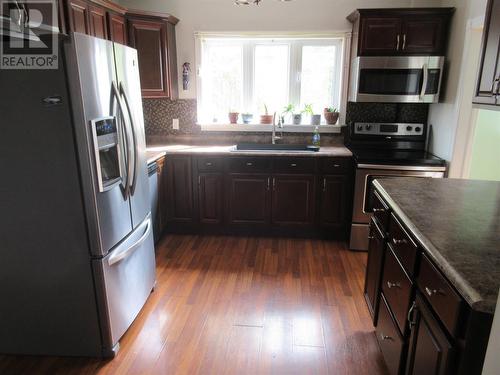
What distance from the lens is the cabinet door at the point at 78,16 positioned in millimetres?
2484

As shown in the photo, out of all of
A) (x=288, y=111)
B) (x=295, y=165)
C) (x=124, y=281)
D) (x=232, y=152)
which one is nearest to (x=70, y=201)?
(x=124, y=281)

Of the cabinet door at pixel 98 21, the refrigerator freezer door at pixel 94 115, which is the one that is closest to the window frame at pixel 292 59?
the cabinet door at pixel 98 21

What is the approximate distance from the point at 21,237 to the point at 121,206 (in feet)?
1.64

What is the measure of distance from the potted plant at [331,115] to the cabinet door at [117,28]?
2.13 m

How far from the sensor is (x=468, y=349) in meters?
1.01

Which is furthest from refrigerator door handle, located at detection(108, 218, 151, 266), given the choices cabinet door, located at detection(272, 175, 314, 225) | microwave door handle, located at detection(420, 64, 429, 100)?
microwave door handle, located at detection(420, 64, 429, 100)

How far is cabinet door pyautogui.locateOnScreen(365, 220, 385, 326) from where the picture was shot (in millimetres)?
1950

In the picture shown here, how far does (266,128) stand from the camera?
3.91 metres

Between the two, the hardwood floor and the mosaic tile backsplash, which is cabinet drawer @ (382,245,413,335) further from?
the mosaic tile backsplash

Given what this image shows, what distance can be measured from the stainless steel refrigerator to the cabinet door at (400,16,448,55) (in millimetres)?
2404

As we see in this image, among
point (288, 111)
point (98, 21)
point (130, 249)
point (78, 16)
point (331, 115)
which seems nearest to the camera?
point (130, 249)

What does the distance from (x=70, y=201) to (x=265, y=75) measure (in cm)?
275

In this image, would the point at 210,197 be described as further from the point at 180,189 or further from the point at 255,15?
the point at 255,15

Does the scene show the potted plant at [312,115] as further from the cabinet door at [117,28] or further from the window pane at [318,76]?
the cabinet door at [117,28]
